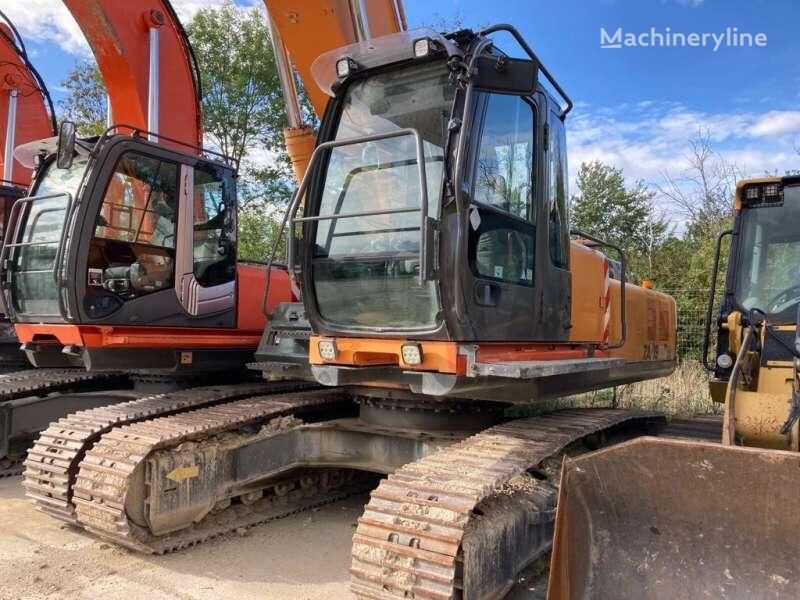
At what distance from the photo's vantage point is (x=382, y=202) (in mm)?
3855

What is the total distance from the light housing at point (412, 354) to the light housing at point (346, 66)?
1.63m

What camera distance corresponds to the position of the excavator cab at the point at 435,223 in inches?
138

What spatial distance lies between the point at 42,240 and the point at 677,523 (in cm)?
494

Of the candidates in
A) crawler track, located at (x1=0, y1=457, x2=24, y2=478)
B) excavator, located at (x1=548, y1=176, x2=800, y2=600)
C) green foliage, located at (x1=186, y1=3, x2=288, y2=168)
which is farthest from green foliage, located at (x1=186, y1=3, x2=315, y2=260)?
excavator, located at (x1=548, y1=176, x2=800, y2=600)

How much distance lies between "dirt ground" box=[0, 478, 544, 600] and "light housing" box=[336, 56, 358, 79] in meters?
2.91

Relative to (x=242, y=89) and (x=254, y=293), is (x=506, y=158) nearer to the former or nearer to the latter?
(x=254, y=293)

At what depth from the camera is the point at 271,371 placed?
5180 mm

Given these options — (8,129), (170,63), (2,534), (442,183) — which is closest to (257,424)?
(2,534)

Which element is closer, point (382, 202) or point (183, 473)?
point (382, 202)

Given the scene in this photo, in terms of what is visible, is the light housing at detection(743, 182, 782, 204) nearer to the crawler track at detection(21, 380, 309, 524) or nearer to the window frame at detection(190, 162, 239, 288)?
the window frame at detection(190, 162, 239, 288)

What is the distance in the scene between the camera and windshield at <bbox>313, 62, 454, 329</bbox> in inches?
144

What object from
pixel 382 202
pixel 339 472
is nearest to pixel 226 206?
pixel 339 472

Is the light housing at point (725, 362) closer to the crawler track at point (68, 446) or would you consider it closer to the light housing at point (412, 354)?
the light housing at point (412, 354)

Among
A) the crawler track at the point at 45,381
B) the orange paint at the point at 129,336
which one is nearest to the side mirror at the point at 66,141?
the orange paint at the point at 129,336
